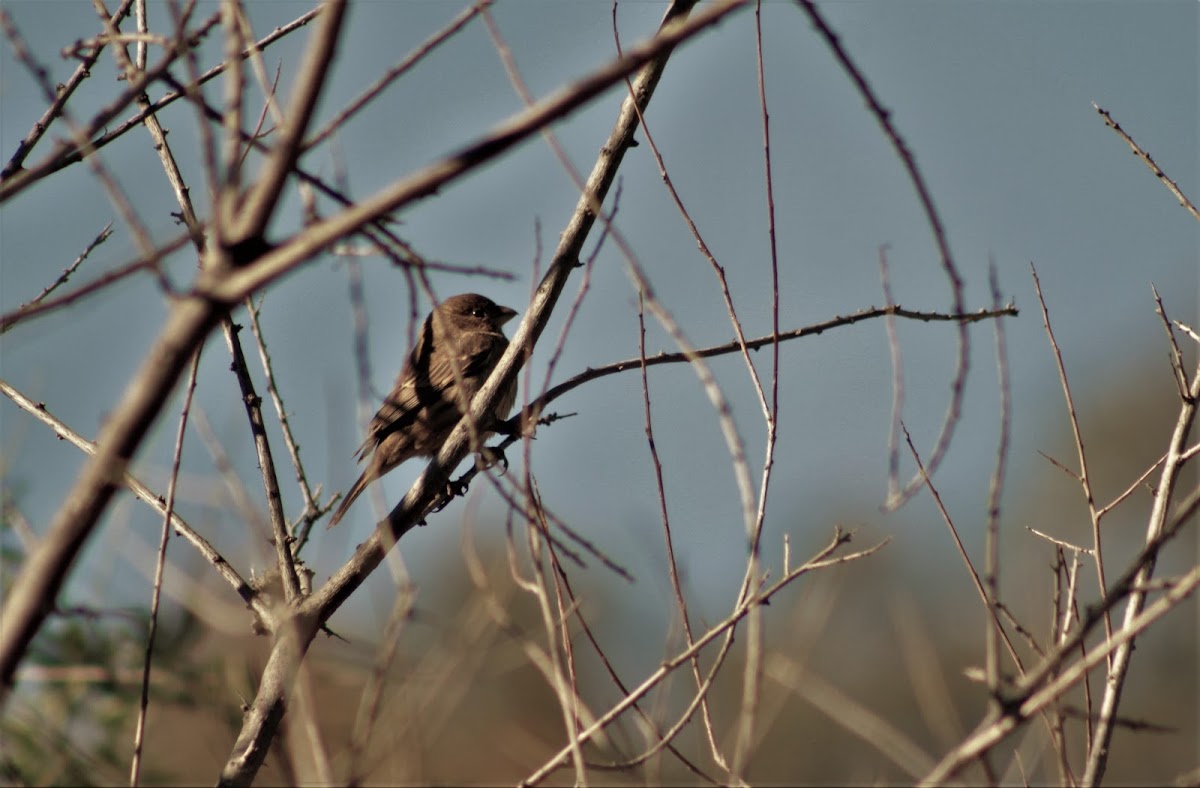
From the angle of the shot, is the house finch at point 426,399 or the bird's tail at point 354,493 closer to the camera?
the bird's tail at point 354,493

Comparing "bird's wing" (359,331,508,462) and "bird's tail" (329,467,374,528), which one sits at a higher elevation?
"bird's wing" (359,331,508,462)

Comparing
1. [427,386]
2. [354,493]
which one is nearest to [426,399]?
[427,386]

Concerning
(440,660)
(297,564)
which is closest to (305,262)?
(440,660)

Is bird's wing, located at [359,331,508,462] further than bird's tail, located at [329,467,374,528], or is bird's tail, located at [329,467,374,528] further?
bird's wing, located at [359,331,508,462]

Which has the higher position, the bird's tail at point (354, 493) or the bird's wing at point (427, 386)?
the bird's wing at point (427, 386)

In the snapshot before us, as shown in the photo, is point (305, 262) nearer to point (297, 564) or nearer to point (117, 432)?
point (117, 432)

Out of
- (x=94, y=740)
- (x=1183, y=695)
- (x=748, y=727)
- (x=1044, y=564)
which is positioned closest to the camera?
(x=748, y=727)

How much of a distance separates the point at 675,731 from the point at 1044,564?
1.95m

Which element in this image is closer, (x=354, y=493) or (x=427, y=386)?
(x=354, y=493)

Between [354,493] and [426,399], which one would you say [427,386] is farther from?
[354,493]

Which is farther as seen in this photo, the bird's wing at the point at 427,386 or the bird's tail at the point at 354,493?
the bird's wing at the point at 427,386

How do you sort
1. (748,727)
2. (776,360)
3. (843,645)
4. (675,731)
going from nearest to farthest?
(748,727) → (675,731) → (776,360) → (843,645)

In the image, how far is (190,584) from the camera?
2.79m

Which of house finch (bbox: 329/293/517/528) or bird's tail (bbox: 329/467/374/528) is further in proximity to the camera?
house finch (bbox: 329/293/517/528)
